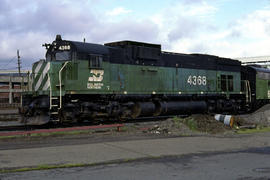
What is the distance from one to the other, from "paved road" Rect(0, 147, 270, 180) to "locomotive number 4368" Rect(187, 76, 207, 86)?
507 inches

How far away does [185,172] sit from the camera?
5.84 meters

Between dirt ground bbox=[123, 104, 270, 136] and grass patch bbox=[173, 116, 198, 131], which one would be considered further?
grass patch bbox=[173, 116, 198, 131]

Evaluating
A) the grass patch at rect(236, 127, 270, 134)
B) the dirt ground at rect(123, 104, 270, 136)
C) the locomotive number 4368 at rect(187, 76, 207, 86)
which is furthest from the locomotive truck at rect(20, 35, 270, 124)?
the grass patch at rect(236, 127, 270, 134)

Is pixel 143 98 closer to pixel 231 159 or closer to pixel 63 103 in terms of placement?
pixel 63 103

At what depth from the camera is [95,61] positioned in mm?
15320

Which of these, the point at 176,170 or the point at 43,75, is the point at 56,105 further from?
the point at 176,170

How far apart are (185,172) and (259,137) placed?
5.93m

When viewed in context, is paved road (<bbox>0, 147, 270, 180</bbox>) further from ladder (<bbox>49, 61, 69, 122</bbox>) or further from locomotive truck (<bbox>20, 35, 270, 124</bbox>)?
locomotive truck (<bbox>20, 35, 270, 124</bbox>)

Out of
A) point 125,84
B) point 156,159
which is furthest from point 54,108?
point 156,159

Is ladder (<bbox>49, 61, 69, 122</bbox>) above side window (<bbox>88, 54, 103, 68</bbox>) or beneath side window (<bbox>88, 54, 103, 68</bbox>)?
beneath

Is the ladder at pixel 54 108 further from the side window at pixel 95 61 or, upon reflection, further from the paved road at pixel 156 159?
the paved road at pixel 156 159

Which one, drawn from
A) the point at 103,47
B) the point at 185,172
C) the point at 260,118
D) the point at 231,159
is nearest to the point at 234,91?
the point at 260,118

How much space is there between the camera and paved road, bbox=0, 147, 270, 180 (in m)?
5.48

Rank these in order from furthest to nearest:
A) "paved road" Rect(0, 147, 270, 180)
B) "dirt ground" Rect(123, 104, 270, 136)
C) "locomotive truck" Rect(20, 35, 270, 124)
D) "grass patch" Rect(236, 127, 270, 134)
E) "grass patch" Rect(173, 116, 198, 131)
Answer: "locomotive truck" Rect(20, 35, 270, 124) < "grass patch" Rect(173, 116, 198, 131) < "grass patch" Rect(236, 127, 270, 134) < "dirt ground" Rect(123, 104, 270, 136) < "paved road" Rect(0, 147, 270, 180)
